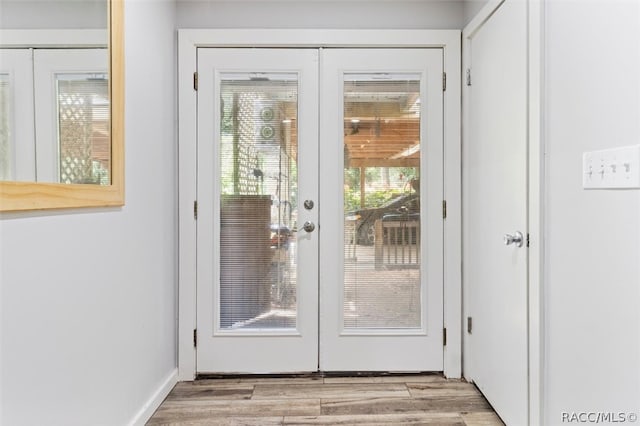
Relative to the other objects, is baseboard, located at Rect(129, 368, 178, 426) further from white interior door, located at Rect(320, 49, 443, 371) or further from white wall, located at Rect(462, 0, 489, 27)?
white wall, located at Rect(462, 0, 489, 27)

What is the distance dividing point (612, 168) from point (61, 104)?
1703 mm

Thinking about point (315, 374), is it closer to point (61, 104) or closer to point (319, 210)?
point (319, 210)

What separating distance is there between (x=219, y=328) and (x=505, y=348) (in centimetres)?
155

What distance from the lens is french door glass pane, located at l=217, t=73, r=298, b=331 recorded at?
2.47 metres

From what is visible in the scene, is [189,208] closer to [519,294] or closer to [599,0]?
[519,294]

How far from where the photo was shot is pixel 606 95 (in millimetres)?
1281

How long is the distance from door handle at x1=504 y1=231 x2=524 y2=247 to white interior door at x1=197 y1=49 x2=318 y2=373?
1.05 metres

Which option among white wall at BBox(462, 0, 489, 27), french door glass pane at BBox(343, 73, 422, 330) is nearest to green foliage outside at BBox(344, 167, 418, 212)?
french door glass pane at BBox(343, 73, 422, 330)

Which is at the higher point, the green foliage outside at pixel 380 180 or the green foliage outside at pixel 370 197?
the green foliage outside at pixel 380 180

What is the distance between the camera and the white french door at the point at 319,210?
2457mm

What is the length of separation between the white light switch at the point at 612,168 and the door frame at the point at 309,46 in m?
1.10

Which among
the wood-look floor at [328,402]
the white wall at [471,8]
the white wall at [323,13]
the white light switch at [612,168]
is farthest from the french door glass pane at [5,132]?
the white wall at [471,8]

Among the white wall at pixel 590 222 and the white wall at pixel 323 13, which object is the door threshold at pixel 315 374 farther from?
the white wall at pixel 323 13

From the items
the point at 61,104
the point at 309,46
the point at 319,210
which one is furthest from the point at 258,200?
the point at 61,104
